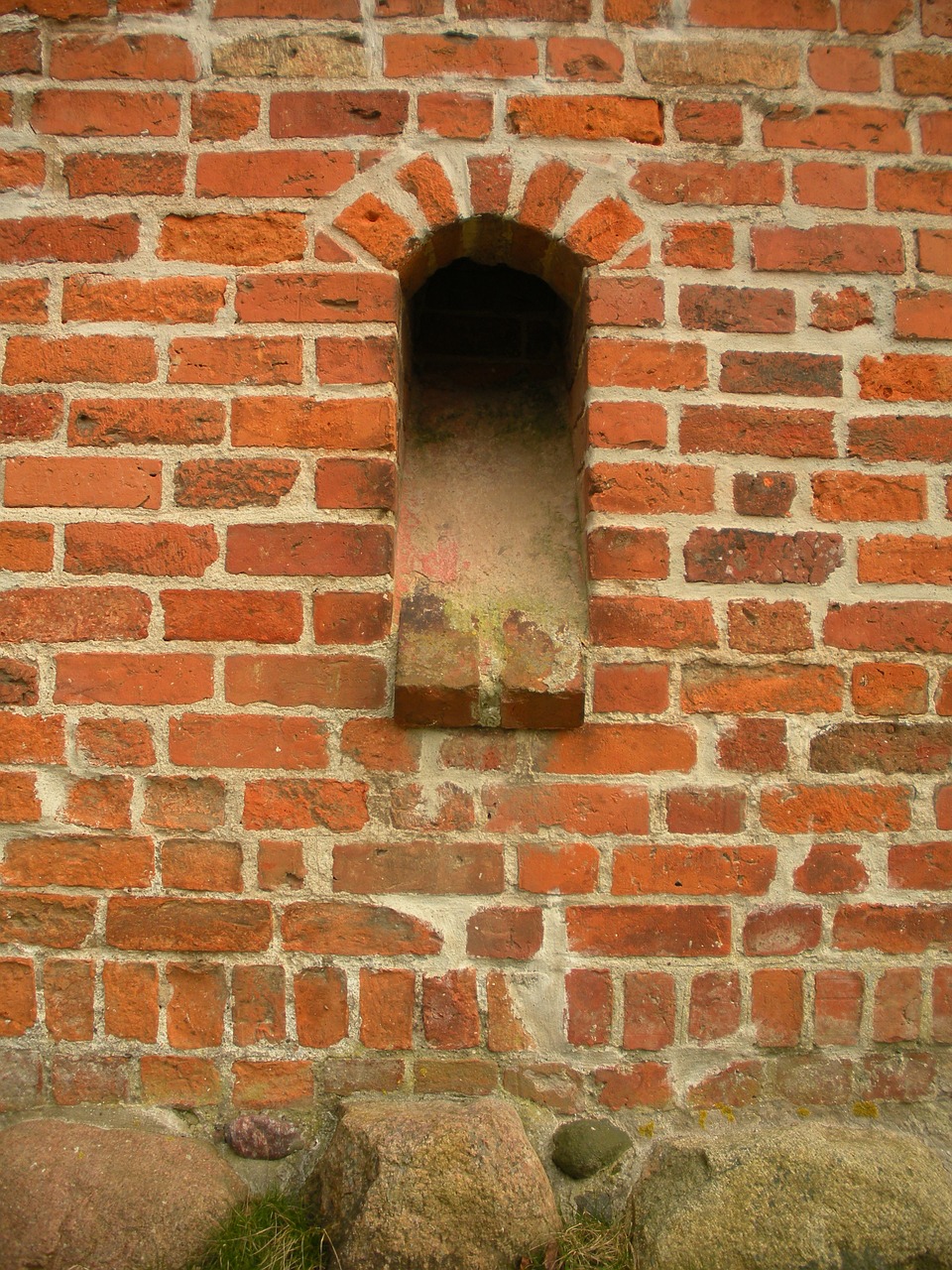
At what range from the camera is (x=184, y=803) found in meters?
1.74

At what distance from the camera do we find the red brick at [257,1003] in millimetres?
1719

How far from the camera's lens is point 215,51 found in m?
1.84

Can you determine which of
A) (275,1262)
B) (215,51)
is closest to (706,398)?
(215,51)

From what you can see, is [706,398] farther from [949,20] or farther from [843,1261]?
[843,1261]

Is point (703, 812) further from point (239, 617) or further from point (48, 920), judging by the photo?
point (48, 920)

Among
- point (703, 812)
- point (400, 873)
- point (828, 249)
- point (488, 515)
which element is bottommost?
point (400, 873)

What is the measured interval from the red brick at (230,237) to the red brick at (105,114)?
0.63 feet

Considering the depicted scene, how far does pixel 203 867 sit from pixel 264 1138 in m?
0.49

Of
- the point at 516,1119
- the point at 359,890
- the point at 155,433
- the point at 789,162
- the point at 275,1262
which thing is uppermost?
the point at 789,162

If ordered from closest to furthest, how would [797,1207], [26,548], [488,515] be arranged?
[797,1207] < [26,548] < [488,515]

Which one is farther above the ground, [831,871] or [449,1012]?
[831,871]

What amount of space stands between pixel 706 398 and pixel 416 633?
0.71 metres

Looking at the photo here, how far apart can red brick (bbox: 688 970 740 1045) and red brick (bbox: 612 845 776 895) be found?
156 mm

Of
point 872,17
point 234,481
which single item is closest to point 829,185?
point 872,17
